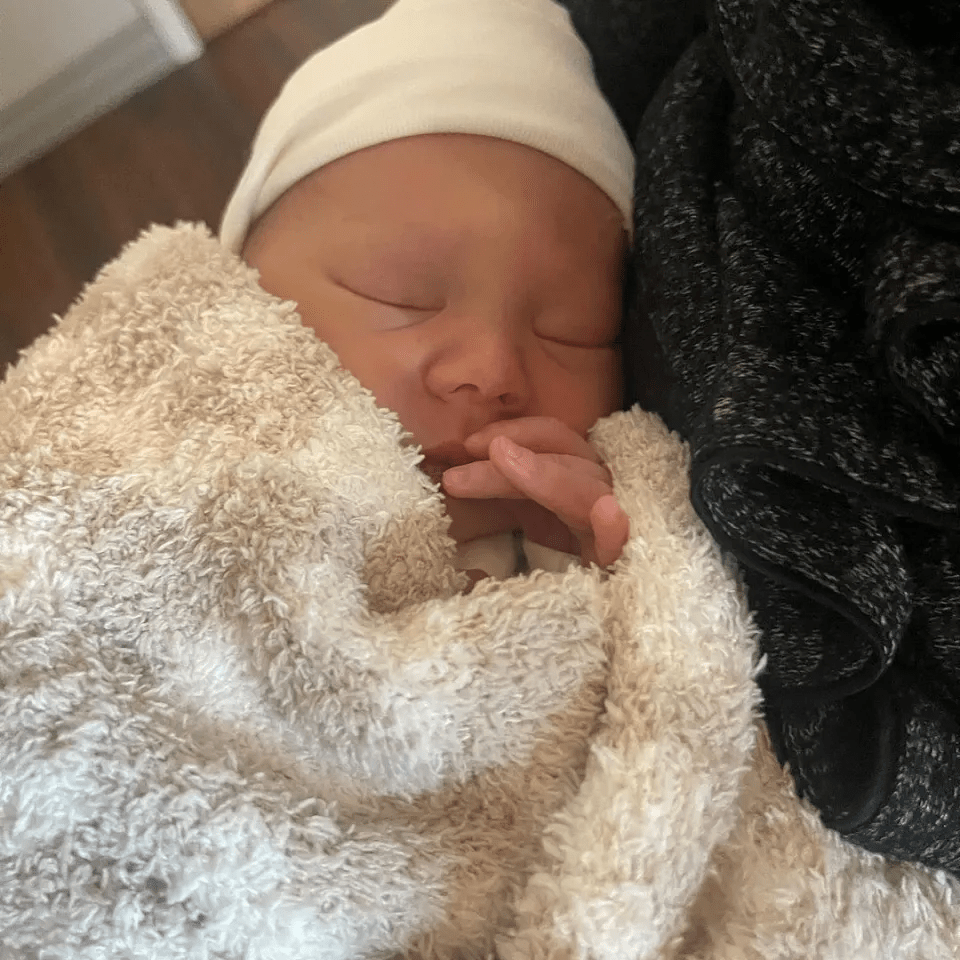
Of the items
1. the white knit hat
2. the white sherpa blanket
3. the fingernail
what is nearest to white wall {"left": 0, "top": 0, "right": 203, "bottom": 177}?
the white knit hat

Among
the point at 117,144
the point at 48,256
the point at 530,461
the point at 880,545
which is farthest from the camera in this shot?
the point at 117,144

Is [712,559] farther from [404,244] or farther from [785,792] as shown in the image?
[404,244]

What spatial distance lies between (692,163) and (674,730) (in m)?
0.35

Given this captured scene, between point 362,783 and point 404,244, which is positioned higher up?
point 404,244

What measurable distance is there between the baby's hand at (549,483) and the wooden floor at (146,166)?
84cm

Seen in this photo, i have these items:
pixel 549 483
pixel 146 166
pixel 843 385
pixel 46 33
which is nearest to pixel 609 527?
pixel 549 483

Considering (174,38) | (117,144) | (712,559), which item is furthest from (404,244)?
(174,38)

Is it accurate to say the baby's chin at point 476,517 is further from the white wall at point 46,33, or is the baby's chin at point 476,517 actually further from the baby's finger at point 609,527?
the white wall at point 46,33

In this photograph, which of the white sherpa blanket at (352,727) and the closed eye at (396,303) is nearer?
the white sherpa blanket at (352,727)

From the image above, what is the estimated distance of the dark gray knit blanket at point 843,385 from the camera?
387 millimetres

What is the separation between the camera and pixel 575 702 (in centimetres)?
49

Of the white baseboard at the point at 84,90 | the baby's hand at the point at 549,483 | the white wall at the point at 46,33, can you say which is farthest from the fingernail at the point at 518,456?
the white wall at the point at 46,33

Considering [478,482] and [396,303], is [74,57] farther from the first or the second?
[478,482]

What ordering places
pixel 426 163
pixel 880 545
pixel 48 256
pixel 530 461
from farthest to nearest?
pixel 48 256 < pixel 426 163 < pixel 530 461 < pixel 880 545
